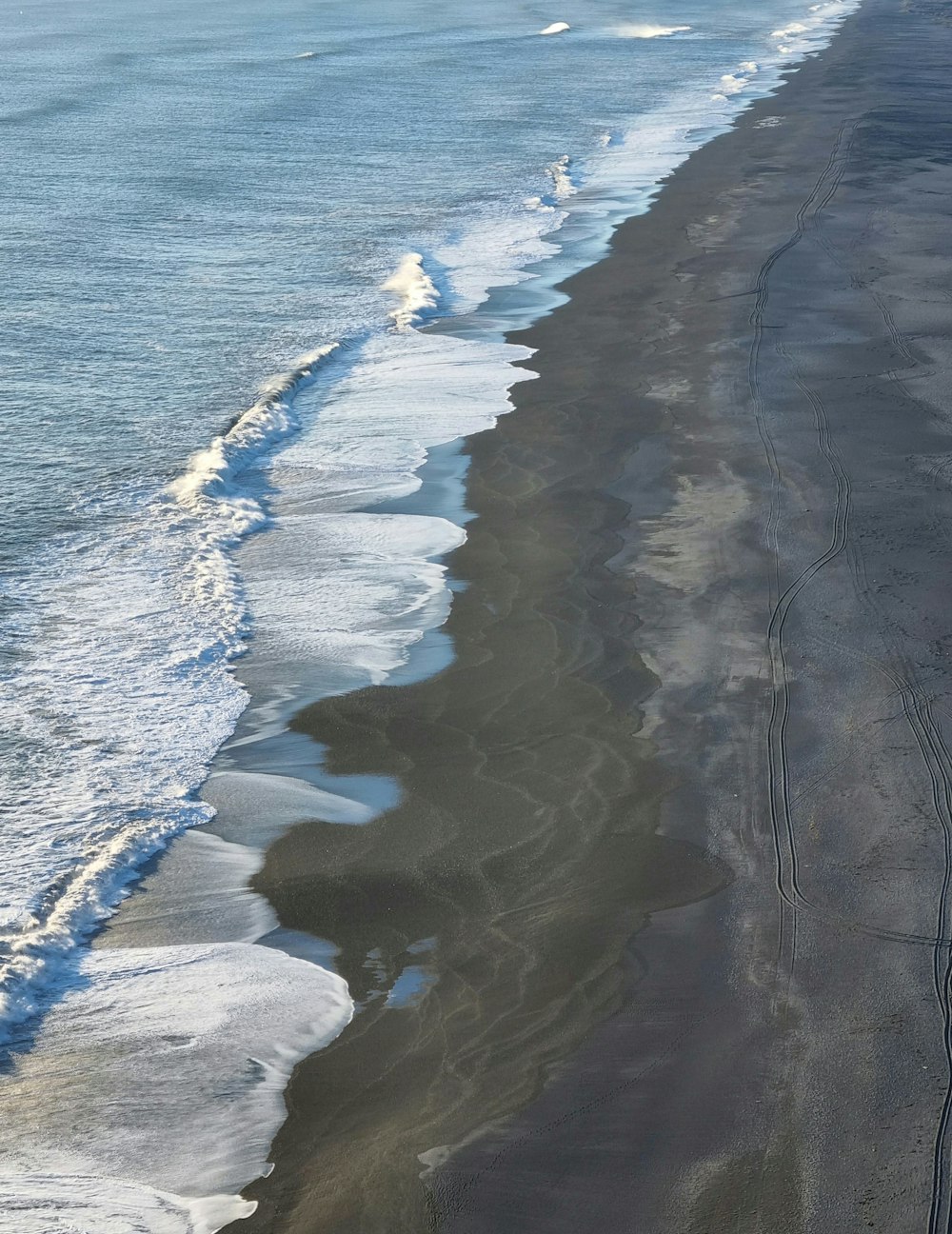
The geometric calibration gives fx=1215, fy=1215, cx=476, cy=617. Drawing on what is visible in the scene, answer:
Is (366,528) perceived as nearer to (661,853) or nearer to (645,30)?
(661,853)

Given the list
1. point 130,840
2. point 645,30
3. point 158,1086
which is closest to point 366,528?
point 130,840

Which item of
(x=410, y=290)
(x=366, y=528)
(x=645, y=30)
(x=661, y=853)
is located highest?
(x=645, y=30)

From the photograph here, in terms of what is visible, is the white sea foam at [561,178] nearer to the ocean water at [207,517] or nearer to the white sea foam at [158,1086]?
the ocean water at [207,517]

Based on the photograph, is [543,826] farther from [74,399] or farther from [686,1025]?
[74,399]

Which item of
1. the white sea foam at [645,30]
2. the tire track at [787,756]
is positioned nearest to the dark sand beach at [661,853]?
the tire track at [787,756]

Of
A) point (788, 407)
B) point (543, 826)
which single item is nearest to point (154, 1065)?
point (543, 826)

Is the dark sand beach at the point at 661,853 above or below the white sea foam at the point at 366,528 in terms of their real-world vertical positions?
below
